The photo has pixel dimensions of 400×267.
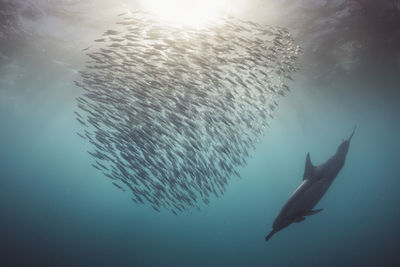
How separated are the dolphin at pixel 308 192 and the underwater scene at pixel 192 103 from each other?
0.03 metres

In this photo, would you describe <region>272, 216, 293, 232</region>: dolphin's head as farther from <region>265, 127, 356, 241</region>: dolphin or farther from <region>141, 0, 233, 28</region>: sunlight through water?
<region>141, 0, 233, 28</region>: sunlight through water

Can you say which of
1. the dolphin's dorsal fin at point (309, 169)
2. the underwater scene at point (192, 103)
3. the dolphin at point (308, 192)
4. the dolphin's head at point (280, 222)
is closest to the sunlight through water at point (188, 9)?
the underwater scene at point (192, 103)

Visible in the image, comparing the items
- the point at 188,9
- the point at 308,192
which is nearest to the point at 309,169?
the point at 308,192

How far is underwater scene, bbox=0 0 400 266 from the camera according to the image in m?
6.09

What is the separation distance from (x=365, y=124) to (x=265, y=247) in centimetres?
2507

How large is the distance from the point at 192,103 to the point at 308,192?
338cm

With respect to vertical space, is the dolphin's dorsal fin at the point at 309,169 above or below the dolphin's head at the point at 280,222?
above

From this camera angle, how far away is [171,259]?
97.5 ft

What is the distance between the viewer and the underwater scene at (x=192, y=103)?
20.0 feet

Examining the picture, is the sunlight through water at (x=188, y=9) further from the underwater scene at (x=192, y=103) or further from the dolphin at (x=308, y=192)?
→ the dolphin at (x=308, y=192)

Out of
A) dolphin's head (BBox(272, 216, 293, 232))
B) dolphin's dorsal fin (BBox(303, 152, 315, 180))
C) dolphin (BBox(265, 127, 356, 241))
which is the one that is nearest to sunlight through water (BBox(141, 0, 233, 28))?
dolphin's dorsal fin (BBox(303, 152, 315, 180))

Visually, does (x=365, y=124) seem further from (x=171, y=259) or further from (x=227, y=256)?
(x=171, y=259)

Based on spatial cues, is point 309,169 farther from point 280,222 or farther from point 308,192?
point 280,222

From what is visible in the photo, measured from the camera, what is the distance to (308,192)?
4.98 m
